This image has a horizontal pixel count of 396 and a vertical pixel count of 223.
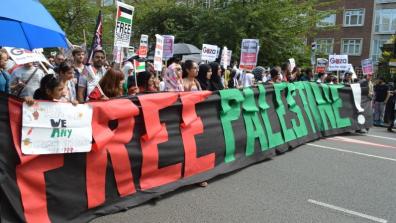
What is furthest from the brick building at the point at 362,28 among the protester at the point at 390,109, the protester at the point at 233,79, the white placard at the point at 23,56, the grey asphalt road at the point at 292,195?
the white placard at the point at 23,56

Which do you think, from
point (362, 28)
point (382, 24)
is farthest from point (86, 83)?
point (362, 28)

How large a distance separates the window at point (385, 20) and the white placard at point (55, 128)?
4075cm

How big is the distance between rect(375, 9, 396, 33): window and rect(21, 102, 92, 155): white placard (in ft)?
134

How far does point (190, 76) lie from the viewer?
6914 millimetres

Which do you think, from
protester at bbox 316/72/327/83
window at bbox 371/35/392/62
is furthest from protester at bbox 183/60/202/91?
window at bbox 371/35/392/62

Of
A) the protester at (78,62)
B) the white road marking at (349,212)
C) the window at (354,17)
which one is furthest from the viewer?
the window at (354,17)

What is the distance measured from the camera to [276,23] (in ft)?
81.8

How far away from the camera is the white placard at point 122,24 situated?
610 cm

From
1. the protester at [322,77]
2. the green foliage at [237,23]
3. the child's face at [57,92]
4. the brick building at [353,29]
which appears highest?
the brick building at [353,29]

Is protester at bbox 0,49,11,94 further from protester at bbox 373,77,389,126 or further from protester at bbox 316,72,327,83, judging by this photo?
protester at bbox 373,77,389,126

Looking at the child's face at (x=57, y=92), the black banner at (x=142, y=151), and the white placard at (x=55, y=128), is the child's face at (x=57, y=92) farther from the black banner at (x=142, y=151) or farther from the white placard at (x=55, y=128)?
the black banner at (x=142, y=151)

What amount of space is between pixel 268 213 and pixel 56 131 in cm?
247

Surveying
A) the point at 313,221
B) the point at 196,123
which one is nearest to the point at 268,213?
the point at 313,221

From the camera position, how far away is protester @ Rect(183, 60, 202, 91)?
680 centimetres
